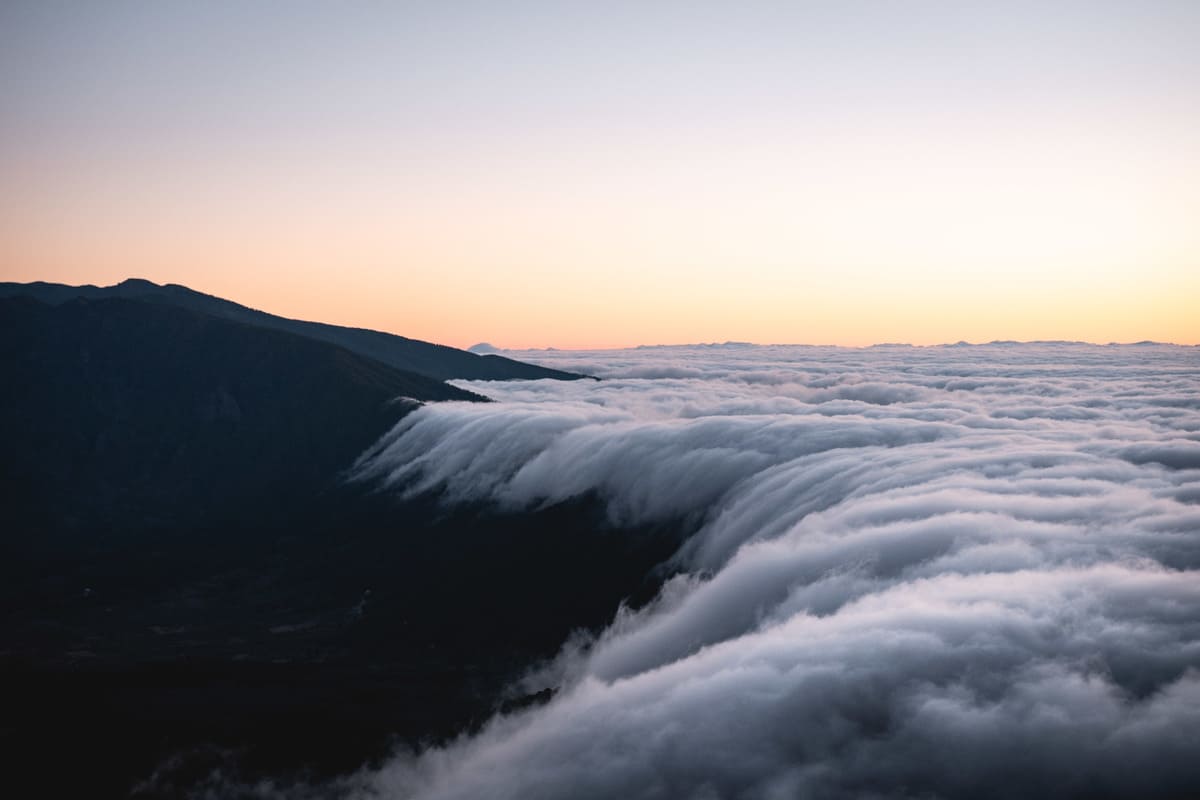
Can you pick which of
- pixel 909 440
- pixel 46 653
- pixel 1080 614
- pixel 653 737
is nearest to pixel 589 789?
pixel 653 737

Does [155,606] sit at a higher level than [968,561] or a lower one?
lower

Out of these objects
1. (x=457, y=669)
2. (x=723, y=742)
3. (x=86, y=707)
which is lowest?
(x=457, y=669)

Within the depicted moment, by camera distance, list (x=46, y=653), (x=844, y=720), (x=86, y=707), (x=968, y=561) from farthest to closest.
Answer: (x=46, y=653) → (x=86, y=707) → (x=968, y=561) → (x=844, y=720)

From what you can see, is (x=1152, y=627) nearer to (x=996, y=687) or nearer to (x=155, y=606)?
(x=996, y=687)

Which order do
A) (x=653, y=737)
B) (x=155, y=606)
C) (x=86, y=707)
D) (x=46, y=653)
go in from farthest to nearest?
(x=155, y=606) → (x=46, y=653) → (x=86, y=707) → (x=653, y=737)

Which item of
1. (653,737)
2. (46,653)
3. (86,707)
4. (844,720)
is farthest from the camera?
(46,653)

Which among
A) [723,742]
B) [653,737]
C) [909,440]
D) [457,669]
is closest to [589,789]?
[653,737]

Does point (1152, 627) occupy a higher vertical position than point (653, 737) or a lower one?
higher

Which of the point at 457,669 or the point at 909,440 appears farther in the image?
the point at 909,440

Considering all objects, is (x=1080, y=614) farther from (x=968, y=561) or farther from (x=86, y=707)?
(x=86, y=707)
